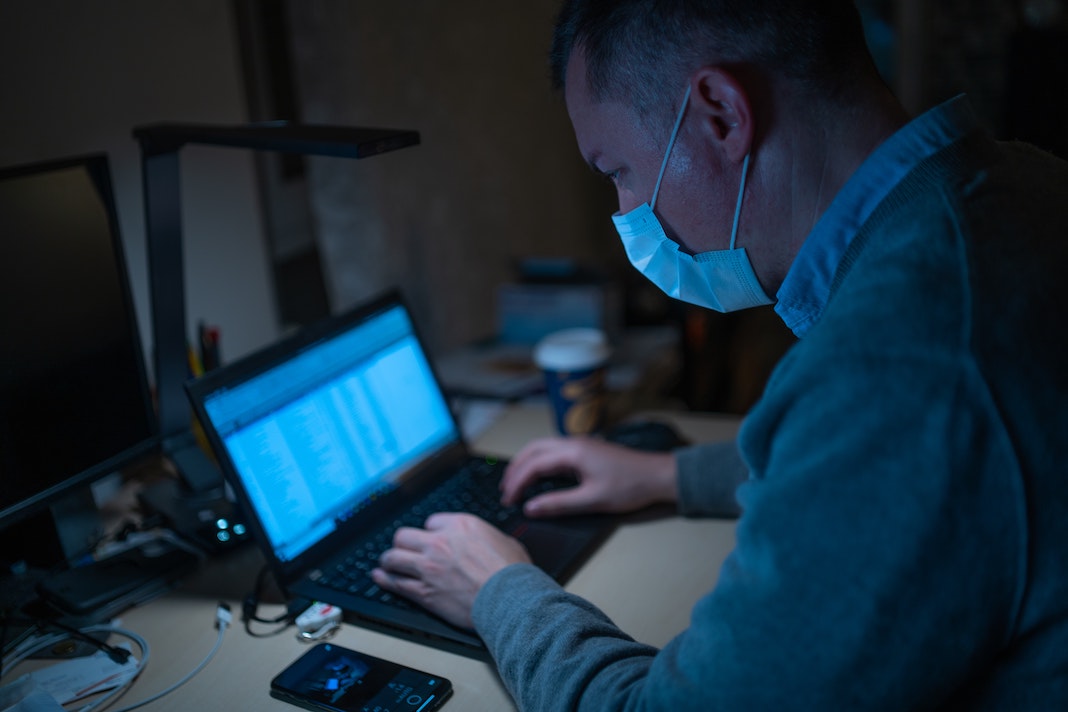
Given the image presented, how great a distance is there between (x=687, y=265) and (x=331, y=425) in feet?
1.73

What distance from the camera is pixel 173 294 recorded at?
1.25 metres

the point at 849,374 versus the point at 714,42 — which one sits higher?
the point at 714,42

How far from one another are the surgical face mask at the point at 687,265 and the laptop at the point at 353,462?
0.37 metres

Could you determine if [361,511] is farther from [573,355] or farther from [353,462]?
[573,355]

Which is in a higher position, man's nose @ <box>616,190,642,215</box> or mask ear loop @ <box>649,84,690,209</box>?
mask ear loop @ <box>649,84,690,209</box>

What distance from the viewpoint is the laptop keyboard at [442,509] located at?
1.07 meters

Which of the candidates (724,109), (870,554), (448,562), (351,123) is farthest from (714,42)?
(351,123)

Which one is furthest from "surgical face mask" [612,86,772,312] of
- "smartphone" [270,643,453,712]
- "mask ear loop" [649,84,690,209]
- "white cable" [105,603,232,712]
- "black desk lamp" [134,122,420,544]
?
"white cable" [105,603,232,712]

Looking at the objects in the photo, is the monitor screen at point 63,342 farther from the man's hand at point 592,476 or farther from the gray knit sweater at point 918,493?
the gray knit sweater at point 918,493

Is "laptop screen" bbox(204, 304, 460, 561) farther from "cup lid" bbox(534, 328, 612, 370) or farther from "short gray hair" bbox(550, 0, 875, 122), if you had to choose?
"short gray hair" bbox(550, 0, 875, 122)

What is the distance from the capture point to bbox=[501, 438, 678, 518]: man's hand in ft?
4.02

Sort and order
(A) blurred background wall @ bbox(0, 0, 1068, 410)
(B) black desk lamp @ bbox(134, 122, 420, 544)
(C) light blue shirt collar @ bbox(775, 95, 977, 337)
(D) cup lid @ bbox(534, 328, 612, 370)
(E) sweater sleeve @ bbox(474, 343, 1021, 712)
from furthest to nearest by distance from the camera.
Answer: (D) cup lid @ bbox(534, 328, 612, 370) → (A) blurred background wall @ bbox(0, 0, 1068, 410) → (B) black desk lamp @ bbox(134, 122, 420, 544) → (C) light blue shirt collar @ bbox(775, 95, 977, 337) → (E) sweater sleeve @ bbox(474, 343, 1021, 712)

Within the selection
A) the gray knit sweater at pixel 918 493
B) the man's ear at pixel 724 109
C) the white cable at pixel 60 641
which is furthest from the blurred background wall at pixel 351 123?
the white cable at pixel 60 641

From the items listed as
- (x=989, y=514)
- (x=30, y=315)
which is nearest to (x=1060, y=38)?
(x=989, y=514)
